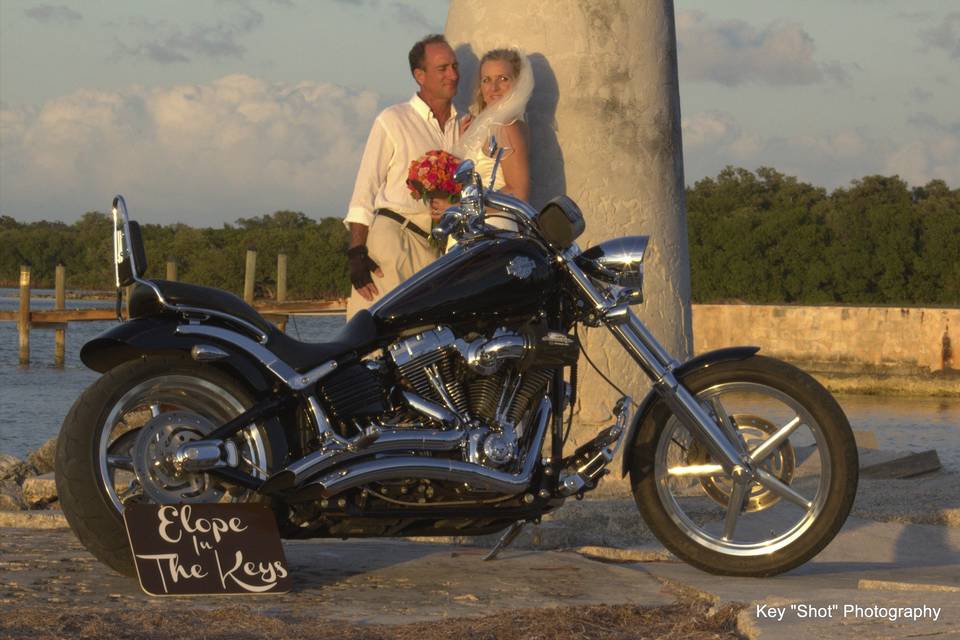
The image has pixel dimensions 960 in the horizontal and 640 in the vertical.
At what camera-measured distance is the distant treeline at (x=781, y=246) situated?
203 feet

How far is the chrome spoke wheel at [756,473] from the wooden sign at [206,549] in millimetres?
1213

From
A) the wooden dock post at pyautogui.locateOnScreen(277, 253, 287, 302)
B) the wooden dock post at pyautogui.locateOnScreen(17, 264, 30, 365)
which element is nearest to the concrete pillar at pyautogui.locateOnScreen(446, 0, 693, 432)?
the wooden dock post at pyautogui.locateOnScreen(277, 253, 287, 302)

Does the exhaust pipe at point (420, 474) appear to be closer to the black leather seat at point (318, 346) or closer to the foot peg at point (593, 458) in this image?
the foot peg at point (593, 458)

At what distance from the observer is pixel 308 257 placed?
78.6m

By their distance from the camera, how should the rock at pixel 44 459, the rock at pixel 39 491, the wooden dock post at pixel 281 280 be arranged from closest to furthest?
the rock at pixel 39 491 < the rock at pixel 44 459 < the wooden dock post at pixel 281 280

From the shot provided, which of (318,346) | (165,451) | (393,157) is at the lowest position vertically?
(165,451)

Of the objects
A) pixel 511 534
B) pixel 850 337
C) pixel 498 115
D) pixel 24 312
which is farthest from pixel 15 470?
pixel 24 312

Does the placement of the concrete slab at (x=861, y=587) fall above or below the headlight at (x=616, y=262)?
below

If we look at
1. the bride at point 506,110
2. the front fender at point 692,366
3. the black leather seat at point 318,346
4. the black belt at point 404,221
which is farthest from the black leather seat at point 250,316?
the bride at point 506,110

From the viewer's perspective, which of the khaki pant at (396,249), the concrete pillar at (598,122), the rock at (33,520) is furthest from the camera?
the concrete pillar at (598,122)

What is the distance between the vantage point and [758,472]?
455 cm

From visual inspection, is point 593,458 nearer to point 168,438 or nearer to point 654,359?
point 654,359

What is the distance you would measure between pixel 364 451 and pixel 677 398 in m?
0.99

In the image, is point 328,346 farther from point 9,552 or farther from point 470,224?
point 9,552
